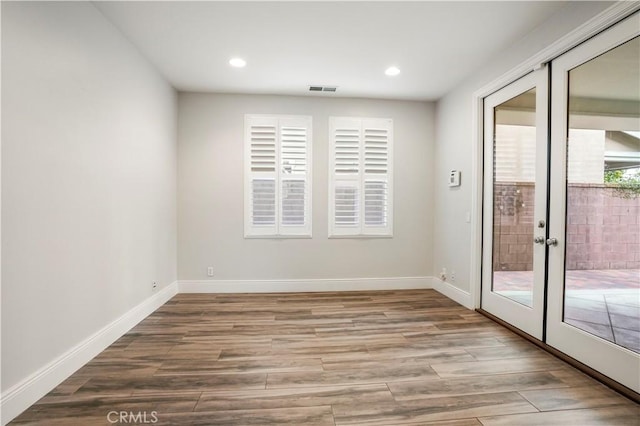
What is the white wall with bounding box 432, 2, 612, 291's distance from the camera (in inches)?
102

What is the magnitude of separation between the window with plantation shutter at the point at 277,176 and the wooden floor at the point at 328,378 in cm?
137

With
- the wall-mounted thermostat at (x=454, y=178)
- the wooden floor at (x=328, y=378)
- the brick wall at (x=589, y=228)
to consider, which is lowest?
the wooden floor at (x=328, y=378)

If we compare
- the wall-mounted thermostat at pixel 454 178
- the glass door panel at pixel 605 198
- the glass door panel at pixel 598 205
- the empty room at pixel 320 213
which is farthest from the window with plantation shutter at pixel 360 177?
the glass door panel at pixel 605 198

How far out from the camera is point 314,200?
4164mm

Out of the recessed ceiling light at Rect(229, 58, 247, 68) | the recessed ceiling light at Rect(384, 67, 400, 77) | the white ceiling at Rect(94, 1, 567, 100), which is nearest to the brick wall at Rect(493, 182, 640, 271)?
the white ceiling at Rect(94, 1, 567, 100)

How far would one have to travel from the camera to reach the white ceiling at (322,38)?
7.53 feet

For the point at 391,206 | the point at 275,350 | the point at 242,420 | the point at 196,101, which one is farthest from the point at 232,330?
the point at 196,101

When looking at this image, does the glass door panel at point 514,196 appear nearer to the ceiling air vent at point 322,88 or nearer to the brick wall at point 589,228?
the brick wall at point 589,228

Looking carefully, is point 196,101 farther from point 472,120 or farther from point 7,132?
point 472,120

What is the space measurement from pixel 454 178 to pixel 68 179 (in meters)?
3.89

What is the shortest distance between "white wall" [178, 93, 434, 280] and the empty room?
0.10 feet

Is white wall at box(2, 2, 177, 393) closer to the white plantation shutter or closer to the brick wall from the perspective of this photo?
the white plantation shutter

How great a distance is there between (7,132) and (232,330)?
2.21 meters

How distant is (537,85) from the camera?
258 centimetres
